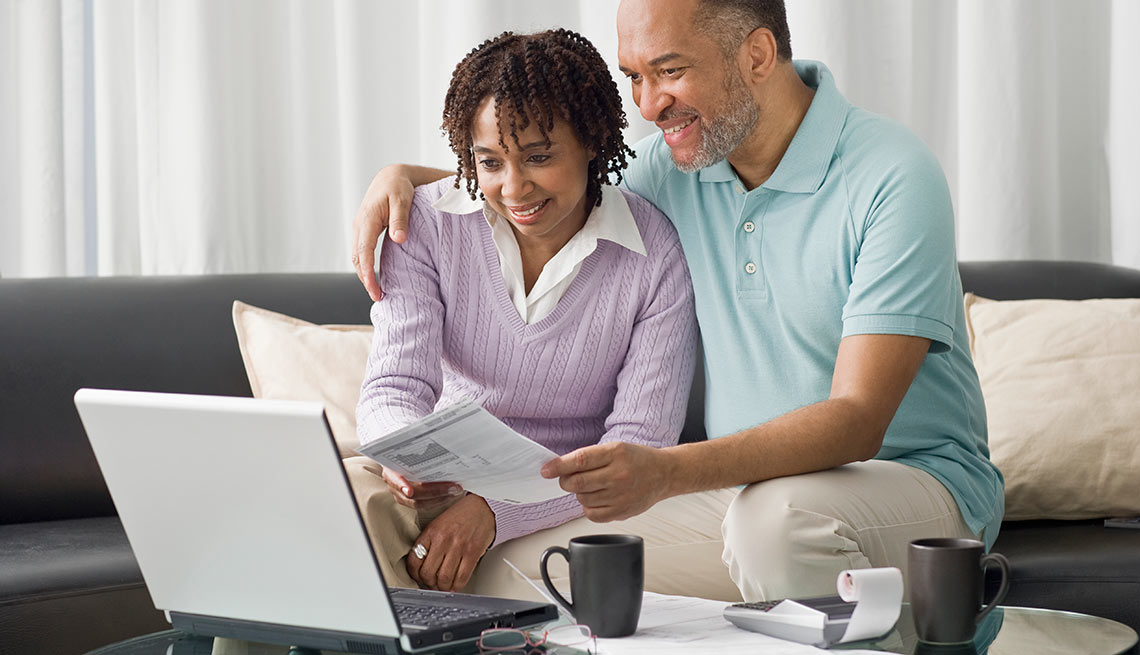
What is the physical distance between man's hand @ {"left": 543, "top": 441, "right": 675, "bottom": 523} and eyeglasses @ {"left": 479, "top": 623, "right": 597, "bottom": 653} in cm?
18

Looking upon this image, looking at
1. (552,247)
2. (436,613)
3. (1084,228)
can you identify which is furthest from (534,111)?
(1084,228)

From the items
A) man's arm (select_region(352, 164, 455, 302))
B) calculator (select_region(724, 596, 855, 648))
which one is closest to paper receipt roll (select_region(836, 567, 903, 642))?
calculator (select_region(724, 596, 855, 648))

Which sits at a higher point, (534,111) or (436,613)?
→ (534,111)

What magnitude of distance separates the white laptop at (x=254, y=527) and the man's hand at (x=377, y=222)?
71 centimetres

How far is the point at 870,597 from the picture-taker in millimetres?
1166

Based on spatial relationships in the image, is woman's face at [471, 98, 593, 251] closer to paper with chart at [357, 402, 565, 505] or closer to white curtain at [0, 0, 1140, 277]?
paper with chart at [357, 402, 565, 505]

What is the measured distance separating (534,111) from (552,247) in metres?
0.24

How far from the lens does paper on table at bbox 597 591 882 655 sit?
45.1 inches

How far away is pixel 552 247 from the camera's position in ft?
6.26

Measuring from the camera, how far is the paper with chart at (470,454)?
46.7 inches

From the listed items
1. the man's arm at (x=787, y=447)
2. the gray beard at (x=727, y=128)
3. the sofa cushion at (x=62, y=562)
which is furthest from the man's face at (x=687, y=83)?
the sofa cushion at (x=62, y=562)

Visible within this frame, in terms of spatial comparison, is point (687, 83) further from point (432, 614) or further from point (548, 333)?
point (432, 614)

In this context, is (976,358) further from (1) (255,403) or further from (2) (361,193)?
(1) (255,403)

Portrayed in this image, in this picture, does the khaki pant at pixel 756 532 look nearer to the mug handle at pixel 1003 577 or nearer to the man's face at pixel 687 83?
the mug handle at pixel 1003 577
